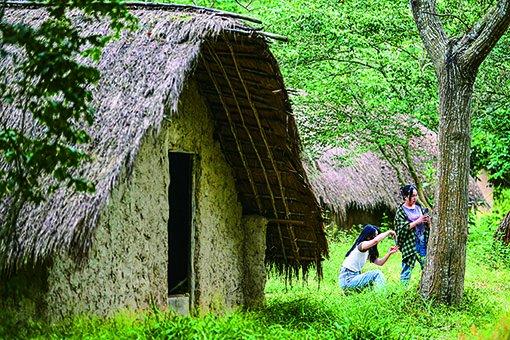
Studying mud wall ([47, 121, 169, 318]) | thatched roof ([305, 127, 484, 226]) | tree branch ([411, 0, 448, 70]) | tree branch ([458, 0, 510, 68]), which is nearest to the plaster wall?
mud wall ([47, 121, 169, 318])

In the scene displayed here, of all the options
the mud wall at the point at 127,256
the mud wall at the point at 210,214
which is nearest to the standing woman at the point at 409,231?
the mud wall at the point at 210,214

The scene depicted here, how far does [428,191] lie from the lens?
22812 mm

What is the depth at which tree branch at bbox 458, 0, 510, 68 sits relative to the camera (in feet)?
36.0

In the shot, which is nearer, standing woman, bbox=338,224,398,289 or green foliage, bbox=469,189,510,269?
standing woman, bbox=338,224,398,289

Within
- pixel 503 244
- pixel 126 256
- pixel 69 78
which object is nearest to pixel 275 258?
pixel 126 256

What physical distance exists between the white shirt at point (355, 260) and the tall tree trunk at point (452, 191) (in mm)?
1160

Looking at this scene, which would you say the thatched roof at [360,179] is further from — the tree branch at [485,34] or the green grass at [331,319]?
the tree branch at [485,34]

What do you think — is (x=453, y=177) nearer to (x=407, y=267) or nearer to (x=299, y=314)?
(x=407, y=267)

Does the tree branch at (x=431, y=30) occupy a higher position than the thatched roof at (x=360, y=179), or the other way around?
the tree branch at (x=431, y=30)

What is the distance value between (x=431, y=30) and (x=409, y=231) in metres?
2.82

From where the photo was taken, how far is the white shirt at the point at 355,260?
12.4m

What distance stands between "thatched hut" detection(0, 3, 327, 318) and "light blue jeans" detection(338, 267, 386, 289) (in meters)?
1.27

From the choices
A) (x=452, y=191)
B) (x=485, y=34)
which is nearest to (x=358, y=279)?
(x=452, y=191)

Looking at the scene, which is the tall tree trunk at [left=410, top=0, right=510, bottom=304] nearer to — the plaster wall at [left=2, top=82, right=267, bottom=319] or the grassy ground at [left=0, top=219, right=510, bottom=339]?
the grassy ground at [left=0, top=219, right=510, bottom=339]
